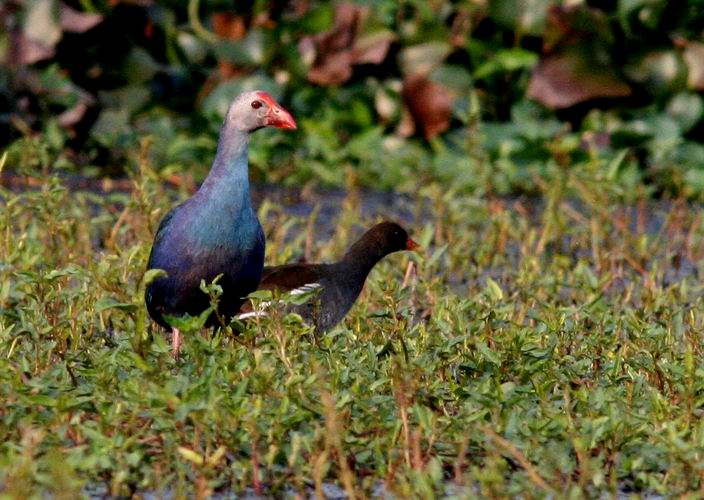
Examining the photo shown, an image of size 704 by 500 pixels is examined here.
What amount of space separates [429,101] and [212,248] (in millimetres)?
4249

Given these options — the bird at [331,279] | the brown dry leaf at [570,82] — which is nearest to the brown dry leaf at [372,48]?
the brown dry leaf at [570,82]

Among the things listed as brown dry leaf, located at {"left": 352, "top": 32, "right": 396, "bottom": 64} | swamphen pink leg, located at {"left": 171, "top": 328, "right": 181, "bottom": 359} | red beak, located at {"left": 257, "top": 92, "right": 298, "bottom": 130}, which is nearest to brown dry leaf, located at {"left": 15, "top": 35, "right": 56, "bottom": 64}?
brown dry leaf, located at {"left": 352, "top": 32, "right": 396, "bottom": 64}

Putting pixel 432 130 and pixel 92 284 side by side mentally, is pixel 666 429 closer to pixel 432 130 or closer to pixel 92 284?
pixel 92 284

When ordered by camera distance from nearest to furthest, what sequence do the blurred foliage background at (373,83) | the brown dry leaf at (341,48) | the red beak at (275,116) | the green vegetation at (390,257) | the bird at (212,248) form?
the green vegetation at (390,257) < the bird at (212,248) < the red beak at (275,116) < the blurred foliage background at (373,83) < the brown dry leaf at (341,48)

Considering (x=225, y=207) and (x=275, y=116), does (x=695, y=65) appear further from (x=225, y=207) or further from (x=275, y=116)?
(x=225, y=207)

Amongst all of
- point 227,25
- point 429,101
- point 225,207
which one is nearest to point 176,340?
point 225,207

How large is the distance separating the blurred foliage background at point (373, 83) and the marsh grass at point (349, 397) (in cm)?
300

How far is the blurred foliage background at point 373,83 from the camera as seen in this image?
29.9ft

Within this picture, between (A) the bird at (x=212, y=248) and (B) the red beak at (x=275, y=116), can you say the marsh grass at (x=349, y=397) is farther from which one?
(B) the red beak at (x=275, y=116)

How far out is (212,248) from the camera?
5.25 meters

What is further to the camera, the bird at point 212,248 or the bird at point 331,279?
the bird at point 331,279

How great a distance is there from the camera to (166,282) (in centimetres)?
530

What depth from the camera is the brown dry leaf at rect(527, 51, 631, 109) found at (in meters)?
9.16

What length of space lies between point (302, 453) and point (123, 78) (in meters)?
5.84
